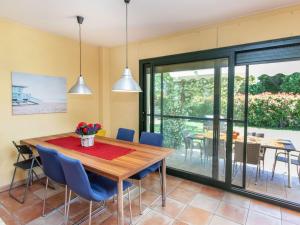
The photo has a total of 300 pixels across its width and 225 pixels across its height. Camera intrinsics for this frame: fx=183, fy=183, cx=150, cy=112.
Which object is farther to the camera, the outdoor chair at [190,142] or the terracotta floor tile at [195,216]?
the outdoor chair at [190,142]

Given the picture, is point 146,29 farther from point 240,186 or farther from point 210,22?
point 240,186

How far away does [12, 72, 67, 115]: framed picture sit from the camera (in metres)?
→ 2.90

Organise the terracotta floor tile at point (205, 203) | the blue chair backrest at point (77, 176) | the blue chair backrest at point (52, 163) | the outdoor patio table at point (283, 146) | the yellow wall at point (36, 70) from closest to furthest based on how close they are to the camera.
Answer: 1. the blue chair backrest at point (77, 176)
2. the blue chair backrest at point (52, 163)
3. the terracotta floor tile at point (205, 203)
4. the yellow wall at point (36, 70)
5. the outdoor patio table at point (283, 146)

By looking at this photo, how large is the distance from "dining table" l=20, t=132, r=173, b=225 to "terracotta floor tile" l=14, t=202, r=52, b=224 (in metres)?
0.79

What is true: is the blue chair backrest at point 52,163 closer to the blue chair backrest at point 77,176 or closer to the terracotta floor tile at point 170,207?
the blue chair backrest at point 77,176

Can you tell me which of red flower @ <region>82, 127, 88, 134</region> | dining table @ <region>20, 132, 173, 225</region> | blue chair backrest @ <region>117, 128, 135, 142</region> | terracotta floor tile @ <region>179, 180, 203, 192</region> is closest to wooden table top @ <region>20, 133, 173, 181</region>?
dining table @ <region>20, 132, 173, 225</region>

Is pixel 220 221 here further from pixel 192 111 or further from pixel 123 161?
pixel 192 111

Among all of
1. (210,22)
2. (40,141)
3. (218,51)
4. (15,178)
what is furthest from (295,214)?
(15,178)

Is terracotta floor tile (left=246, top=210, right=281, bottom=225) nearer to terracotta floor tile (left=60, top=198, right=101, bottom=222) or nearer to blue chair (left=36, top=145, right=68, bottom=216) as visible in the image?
terracotta floor tile (left=60, top=198, right=101, bottom=222)

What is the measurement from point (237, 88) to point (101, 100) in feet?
9.36

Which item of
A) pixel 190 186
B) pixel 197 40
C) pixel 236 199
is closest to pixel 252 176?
pixel 236 199

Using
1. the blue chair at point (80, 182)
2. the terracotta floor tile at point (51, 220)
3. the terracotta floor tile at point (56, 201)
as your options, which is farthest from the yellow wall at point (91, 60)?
the blue chair at point (80, 182)

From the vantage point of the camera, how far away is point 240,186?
2.80 metres

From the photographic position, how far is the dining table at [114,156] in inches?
64.2
